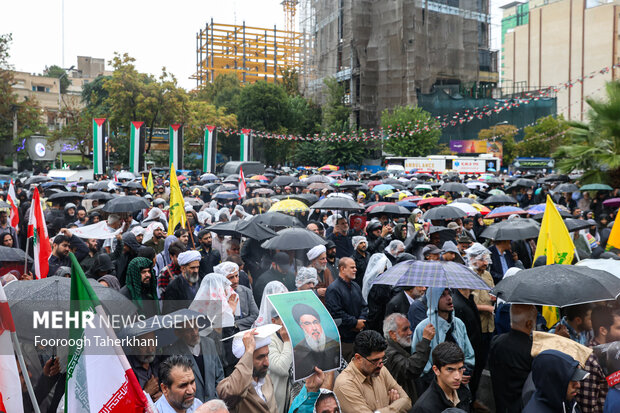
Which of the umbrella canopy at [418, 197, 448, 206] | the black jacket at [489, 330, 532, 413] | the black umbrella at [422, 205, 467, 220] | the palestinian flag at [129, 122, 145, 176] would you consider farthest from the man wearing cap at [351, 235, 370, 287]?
the palestinian flag at [129, 122, 145, 176]

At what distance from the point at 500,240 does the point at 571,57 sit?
64803 millimetres

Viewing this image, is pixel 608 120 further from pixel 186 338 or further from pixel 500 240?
pixel 186 338

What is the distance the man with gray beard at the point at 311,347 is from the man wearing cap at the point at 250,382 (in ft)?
0.84

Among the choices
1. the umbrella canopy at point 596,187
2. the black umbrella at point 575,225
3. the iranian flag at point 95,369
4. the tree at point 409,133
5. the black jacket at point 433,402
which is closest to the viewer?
the iranian flag at point 95,369

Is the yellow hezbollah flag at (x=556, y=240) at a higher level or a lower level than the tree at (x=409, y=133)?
lower

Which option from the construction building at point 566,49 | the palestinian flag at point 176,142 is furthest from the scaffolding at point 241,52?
the palestinian flag at point 176,142

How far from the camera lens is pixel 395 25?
50.7 meters

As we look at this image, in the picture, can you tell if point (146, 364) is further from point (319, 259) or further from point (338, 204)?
point (338, 204)

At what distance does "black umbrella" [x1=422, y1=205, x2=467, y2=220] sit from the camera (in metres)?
10.5

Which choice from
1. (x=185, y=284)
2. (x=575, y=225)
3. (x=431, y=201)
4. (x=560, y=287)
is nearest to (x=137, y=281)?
(x=185, y=284)

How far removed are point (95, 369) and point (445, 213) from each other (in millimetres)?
8012

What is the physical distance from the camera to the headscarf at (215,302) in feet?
16.8

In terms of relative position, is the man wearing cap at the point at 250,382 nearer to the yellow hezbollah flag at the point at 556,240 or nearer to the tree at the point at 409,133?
the yellow hezbollah flag at the point at 556,240

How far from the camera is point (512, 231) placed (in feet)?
27.3
